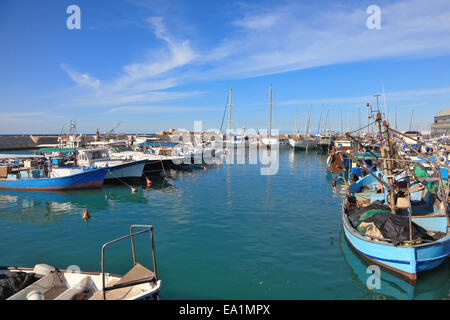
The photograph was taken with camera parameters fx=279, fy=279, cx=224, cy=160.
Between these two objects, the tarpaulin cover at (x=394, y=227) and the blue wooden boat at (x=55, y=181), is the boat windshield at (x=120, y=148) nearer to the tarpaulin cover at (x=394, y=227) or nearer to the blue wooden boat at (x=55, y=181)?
the blue wooden boat at (x=55, y=181)

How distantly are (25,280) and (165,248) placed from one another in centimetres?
645

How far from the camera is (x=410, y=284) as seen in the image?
433 inches

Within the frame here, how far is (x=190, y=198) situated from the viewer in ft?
85.7

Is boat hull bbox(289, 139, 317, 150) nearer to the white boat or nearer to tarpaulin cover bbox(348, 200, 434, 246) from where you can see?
the white boat

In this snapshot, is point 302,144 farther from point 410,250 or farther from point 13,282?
point 13,282

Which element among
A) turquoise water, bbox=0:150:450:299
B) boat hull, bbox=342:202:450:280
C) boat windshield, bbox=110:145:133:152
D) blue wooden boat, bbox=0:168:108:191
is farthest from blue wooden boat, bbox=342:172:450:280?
boat windshield, bbox=110:145:133:152

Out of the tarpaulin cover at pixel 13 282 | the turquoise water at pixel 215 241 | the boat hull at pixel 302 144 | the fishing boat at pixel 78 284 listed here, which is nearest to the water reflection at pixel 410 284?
the turquoise water at pixel 215 241

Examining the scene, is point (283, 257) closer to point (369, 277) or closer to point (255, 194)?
point (369, 277)

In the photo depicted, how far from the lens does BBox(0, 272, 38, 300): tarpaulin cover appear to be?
8859 millimetres

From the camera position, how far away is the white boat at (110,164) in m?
32.5

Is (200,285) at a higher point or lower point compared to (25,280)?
lower

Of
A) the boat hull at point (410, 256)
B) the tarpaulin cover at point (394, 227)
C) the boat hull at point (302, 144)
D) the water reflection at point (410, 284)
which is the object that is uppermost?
the boat hull at point (302, 144)

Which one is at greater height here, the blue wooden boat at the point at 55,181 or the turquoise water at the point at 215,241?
the blue wooden boat at the point at 55,181
